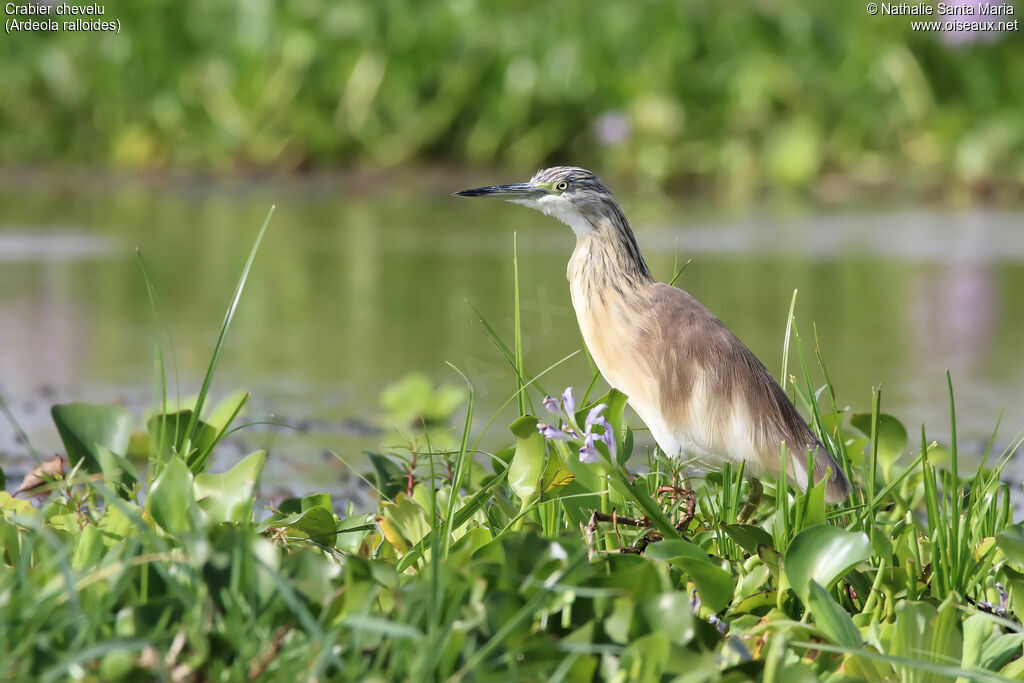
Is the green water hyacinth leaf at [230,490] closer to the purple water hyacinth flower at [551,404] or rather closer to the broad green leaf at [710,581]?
the purple water hyacinth flower at [551,404]

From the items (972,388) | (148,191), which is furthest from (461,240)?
(972,388)

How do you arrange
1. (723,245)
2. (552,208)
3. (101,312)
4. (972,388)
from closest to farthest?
(552,208) → (972,388) → (101,312) → (723,245)

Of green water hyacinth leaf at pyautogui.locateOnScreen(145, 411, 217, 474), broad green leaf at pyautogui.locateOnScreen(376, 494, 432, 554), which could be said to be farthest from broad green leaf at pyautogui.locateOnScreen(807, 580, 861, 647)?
green water hyacinth leaf at pyautogui.locateOnScreen(145, 411, 217, 474)

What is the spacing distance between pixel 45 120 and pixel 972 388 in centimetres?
749

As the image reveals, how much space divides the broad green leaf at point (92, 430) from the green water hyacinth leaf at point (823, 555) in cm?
129

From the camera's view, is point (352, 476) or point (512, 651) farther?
point (352, 476)

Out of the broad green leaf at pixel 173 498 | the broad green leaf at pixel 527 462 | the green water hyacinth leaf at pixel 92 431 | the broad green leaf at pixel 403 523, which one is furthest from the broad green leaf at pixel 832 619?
the green water hyacinth leaf at pixel 92 431

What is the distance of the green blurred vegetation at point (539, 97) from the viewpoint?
923 cm

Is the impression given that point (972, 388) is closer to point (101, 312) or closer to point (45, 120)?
point (101, 312)

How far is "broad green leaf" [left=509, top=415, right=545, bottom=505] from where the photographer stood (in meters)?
2.35

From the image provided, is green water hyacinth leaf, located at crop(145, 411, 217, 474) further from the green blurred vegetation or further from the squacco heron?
the green blurred vegetation

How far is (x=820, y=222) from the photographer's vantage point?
7.85m

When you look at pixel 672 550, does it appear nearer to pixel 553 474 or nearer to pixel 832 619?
pixel 832 619

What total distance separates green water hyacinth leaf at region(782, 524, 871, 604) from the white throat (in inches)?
31.7
